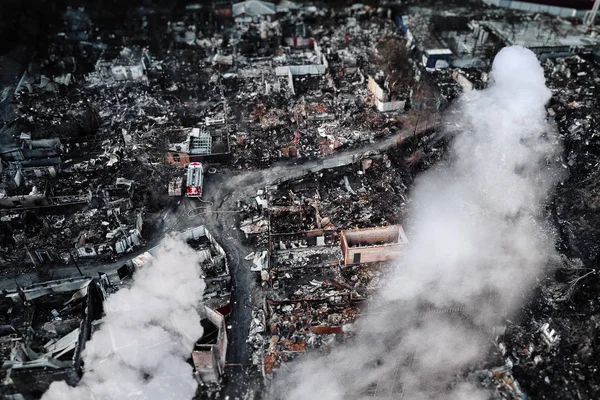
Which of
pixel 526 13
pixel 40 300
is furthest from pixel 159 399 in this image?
pixel 526 13

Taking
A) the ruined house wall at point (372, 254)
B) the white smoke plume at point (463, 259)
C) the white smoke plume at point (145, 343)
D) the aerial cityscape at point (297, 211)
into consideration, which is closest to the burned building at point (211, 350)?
the aerial cityscape at point (297, 211)

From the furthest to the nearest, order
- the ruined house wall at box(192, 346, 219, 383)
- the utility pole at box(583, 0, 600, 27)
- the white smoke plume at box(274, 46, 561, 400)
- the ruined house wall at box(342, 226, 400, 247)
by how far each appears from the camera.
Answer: the utility pole at box(583, 0, 600, 27) → the ruined house wall at box(342, 226, 400, 247) → the white smoke plume at box(274, 46, 561, 400) → the ruined house wall at box(192, 346, 219, 383)

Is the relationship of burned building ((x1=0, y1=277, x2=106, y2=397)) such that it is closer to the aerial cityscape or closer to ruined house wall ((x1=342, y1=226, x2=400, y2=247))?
the aerial cityscape

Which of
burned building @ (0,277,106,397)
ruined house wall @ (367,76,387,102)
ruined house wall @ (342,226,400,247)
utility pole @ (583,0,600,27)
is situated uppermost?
utility pole @ (583,0,600,27)

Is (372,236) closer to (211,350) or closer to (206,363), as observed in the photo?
(211,350)

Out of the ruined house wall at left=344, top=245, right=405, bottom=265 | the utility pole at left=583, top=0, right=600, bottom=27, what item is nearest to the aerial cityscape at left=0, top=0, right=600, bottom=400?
the ruined house wall at left=344, top=245, right=405, bottom=265

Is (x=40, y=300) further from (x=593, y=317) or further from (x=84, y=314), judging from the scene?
(x=593, y=317)

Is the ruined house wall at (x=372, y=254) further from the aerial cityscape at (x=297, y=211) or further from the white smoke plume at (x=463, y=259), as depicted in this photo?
the white smoke plume at (x=463, y=259)
